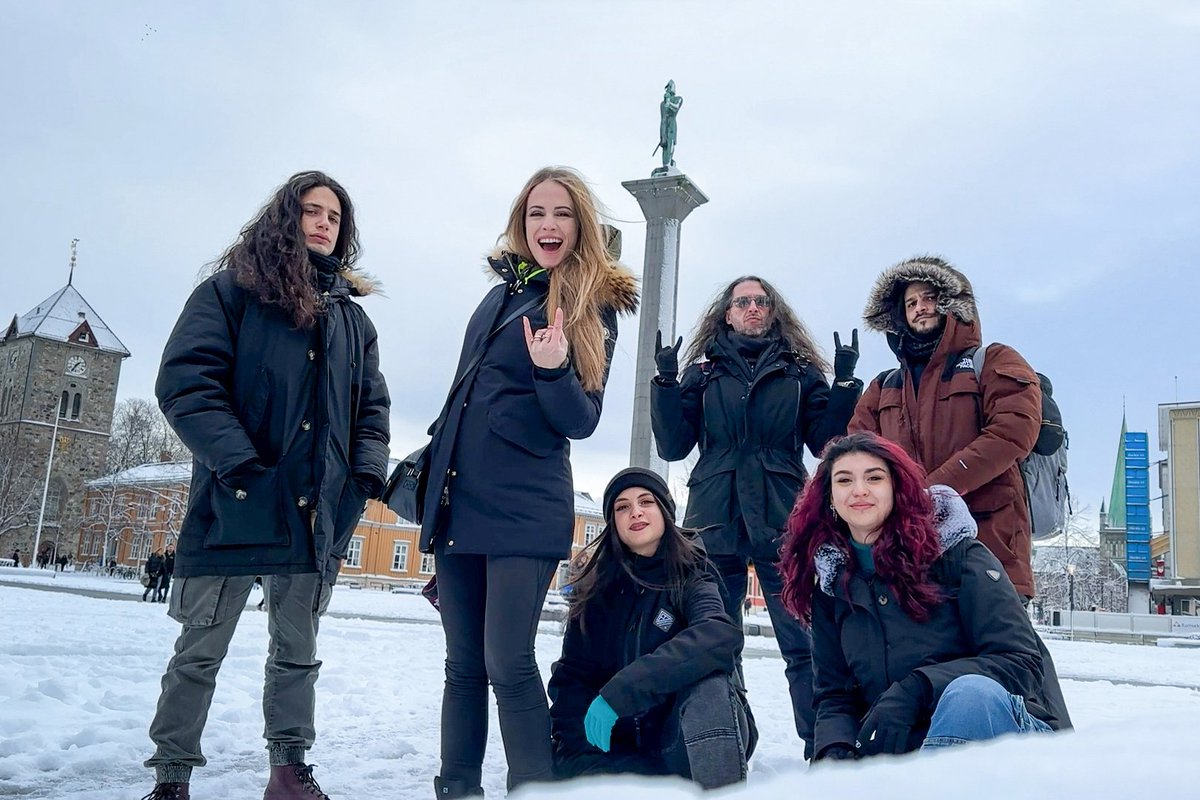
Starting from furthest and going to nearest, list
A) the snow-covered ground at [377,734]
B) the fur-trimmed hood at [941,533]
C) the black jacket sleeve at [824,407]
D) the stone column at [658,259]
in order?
the stone column at [658,259] → the black jacket sleeve at [824,407] → the fur-trimmed hood at [941,533] → the snow-covered ground at [377,734]

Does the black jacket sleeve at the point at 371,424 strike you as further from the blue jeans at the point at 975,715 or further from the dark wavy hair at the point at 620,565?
the blue jeans at the point at 975,715

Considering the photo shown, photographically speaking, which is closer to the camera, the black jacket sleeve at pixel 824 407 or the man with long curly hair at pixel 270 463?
the man with long curly hair at pixel 270 463

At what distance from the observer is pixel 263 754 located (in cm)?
399

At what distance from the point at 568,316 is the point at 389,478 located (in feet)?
2.89

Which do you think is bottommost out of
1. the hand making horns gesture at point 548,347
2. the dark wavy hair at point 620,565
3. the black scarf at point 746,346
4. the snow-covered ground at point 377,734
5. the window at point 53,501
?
the snow-covered ground at point 377,734

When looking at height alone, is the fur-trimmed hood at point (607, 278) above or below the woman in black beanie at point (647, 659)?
above

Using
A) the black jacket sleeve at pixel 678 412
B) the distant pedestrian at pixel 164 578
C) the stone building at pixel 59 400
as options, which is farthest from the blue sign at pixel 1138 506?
the stone building at pixel 59 400

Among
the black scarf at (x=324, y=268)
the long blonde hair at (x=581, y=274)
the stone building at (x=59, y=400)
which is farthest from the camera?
the stone building at (x=59, y=400)

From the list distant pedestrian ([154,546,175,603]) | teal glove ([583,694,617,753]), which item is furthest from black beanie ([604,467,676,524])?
distant pedestrian ([154,546,175,603])

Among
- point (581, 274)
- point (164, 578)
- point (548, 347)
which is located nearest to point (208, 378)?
point (548, 347)

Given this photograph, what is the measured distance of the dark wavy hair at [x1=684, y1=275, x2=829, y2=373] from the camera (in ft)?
14.2

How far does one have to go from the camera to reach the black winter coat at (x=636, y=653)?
9.90 feet

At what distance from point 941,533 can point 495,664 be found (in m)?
1.41

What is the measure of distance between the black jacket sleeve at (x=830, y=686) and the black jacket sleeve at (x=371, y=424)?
5.03 ft
